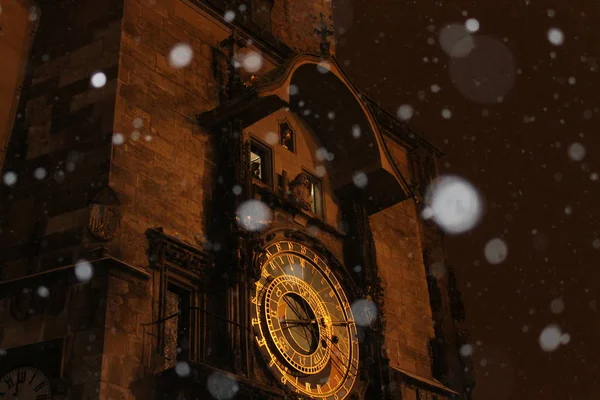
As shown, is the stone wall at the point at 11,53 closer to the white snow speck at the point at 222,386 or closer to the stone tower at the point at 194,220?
the stone tower at the point at 194,220

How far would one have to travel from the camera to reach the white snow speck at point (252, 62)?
636 inches

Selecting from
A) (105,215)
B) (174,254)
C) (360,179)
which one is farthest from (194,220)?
(360,179)

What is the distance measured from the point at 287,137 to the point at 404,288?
12.2 ft

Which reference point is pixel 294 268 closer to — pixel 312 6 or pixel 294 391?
pixel 294 391

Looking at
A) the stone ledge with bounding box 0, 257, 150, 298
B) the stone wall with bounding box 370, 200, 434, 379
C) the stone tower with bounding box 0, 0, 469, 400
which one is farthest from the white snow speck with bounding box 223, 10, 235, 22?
the stone ledge with bounding box 0, 257, 150, 298

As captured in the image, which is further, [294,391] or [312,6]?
[312,6]

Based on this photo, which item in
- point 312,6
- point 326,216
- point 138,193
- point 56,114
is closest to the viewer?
point 138,193

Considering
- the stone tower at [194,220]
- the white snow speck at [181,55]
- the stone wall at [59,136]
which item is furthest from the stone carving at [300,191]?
the stone wall at [59,136]

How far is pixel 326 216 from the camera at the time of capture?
16250 mm

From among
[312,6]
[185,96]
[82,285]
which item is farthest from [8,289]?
[312,6]

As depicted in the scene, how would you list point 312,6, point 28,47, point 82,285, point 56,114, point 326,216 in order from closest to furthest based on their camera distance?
point 82,285
point 56,114
point 28,47
point 326,216
point 312,6

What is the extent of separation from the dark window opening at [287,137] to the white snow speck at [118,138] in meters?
3.82

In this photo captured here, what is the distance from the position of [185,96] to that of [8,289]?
4239 millimetres

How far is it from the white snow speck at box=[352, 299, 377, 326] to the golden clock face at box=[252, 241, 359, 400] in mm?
116
